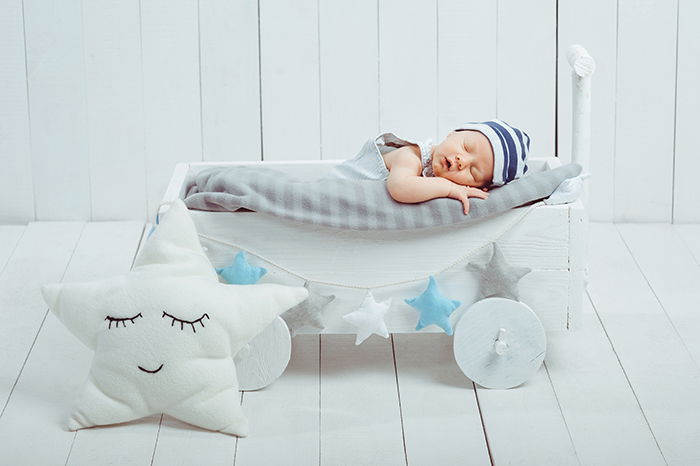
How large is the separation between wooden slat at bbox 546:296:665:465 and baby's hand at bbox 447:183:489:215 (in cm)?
35

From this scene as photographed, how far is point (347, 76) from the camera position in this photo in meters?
2.60

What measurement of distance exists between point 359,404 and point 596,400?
1.25ft

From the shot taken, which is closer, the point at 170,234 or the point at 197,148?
the point at 170,234

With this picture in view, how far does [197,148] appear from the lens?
2658mm

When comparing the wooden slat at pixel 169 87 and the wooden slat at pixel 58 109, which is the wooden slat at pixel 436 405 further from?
the wooden slat at pixel 58 109

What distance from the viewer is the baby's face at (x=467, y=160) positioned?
5.93 feet

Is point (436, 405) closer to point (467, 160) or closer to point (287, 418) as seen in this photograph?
point (287, 418)

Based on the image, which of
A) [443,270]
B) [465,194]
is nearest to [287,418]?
[443,270]

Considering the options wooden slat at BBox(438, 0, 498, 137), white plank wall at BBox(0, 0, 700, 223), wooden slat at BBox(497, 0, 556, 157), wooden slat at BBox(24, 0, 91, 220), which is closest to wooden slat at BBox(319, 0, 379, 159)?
white plank wall at BBox(0, 0, 700, 223)

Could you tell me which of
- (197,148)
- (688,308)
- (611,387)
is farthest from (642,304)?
(197,148)

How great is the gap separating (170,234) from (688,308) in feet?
3.46

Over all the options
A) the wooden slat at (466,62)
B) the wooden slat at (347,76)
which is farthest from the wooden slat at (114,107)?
the wooden slat at (466,62)

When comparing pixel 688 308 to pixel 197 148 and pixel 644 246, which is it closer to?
pixel 644 246

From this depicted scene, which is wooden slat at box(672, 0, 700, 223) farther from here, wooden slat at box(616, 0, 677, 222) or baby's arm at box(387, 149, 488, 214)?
baby's arm at box(387, 149, 488, 214)
